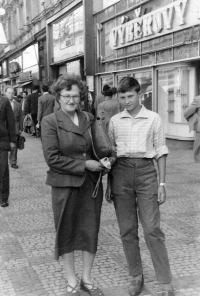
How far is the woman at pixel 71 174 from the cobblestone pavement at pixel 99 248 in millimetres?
391

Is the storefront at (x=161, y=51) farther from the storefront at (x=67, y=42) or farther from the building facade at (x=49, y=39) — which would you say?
the storefront at (x=67, y=42)

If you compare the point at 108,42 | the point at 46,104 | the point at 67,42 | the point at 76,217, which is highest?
the point at 67,42

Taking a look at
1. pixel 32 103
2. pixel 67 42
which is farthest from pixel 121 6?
pixel 67 42

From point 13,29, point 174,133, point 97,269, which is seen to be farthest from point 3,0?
point 97,269

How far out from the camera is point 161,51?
47.1 ft

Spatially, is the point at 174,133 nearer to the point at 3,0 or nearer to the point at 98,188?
the point at 98,188

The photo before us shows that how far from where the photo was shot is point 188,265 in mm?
4508

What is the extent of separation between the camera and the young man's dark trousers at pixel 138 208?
3.79 metres

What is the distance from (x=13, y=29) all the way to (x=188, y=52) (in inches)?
1051

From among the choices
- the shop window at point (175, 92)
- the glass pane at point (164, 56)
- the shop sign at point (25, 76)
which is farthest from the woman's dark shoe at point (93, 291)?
the shop sign at point (25, 76)

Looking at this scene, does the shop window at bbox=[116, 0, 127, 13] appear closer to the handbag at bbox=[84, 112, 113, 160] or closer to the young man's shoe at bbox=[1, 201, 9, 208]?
the young man's shoe at bbox=[1, 201, 9, 208]

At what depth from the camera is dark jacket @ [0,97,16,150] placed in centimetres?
721

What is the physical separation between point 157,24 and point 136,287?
37.1ft

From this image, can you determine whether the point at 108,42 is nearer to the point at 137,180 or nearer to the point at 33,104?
the point at 33,104
